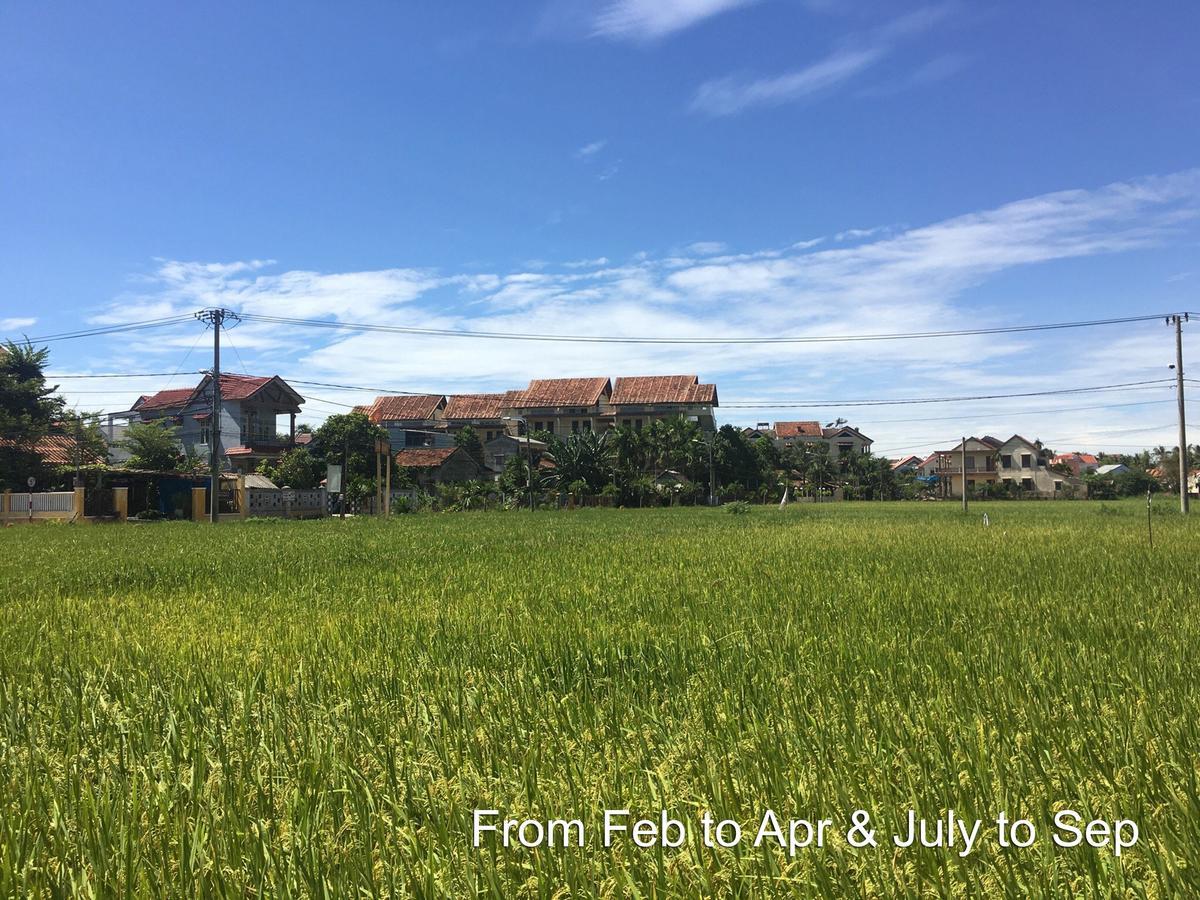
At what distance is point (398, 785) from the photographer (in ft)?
7.48

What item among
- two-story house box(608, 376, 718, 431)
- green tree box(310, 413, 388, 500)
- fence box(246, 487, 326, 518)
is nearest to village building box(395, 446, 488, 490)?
green tree box(310, 413, 388, 500)

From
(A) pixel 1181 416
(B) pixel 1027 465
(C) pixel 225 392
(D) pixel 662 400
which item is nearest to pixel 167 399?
(C) pixel 225 392

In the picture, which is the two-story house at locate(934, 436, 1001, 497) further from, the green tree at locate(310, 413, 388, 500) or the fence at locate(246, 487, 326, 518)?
the fence at locate(246, 487, 326, 518)

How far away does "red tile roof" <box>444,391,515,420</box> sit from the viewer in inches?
2260

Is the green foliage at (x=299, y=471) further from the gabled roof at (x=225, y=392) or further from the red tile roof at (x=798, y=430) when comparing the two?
the red tile roof at (x=798, y=430)

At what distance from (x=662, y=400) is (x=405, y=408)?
19.6 meters

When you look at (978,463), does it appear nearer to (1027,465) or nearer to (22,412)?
(1027,465)

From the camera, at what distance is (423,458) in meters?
45.8

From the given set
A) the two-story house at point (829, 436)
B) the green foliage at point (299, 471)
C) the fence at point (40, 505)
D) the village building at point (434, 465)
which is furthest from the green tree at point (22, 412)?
the two-story house at point (829, 436)

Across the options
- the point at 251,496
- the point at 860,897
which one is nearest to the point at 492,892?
the point at 860,897

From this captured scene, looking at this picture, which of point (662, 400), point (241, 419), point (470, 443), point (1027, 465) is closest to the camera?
point (241, 419)

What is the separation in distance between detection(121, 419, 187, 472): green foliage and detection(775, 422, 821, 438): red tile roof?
2080 inches

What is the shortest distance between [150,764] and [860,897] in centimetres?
228

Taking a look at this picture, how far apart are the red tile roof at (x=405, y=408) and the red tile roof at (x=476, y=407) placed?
109 cm
